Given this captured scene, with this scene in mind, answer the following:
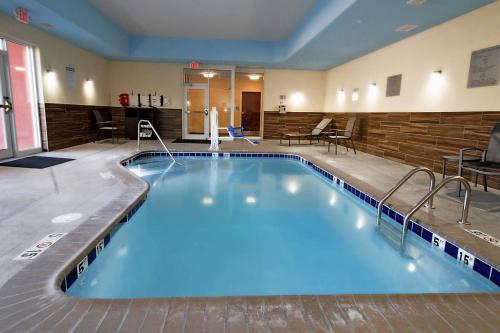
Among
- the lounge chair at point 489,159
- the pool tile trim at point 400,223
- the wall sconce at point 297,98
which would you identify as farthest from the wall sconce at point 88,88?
the lounge chair at point 489,159

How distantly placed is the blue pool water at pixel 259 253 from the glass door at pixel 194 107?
6.11m

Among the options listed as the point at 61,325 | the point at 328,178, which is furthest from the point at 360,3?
the point at 61,325

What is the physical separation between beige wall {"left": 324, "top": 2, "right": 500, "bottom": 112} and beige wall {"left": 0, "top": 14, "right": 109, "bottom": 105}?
6.91m

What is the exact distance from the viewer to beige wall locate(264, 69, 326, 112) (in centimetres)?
989

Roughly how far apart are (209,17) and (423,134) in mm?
4828

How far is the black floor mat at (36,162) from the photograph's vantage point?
4570 mm

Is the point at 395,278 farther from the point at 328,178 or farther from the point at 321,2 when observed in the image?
the point at 321,2

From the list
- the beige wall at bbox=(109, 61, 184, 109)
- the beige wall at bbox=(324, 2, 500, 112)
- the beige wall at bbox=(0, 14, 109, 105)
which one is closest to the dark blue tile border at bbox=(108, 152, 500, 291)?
the beige wall at bbox=(324, 2, 500, 112)

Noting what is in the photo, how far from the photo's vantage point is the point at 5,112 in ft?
16.8

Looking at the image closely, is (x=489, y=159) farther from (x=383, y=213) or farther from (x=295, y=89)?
(x=295, y=89)

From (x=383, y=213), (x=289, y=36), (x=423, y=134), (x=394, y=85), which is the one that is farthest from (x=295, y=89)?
(x=383, y=213)

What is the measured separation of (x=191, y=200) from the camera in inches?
147

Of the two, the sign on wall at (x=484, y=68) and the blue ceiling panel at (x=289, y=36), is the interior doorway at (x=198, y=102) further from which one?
the sign on wall at (x=484, y=68)

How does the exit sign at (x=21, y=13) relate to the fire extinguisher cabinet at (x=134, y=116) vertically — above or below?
above
